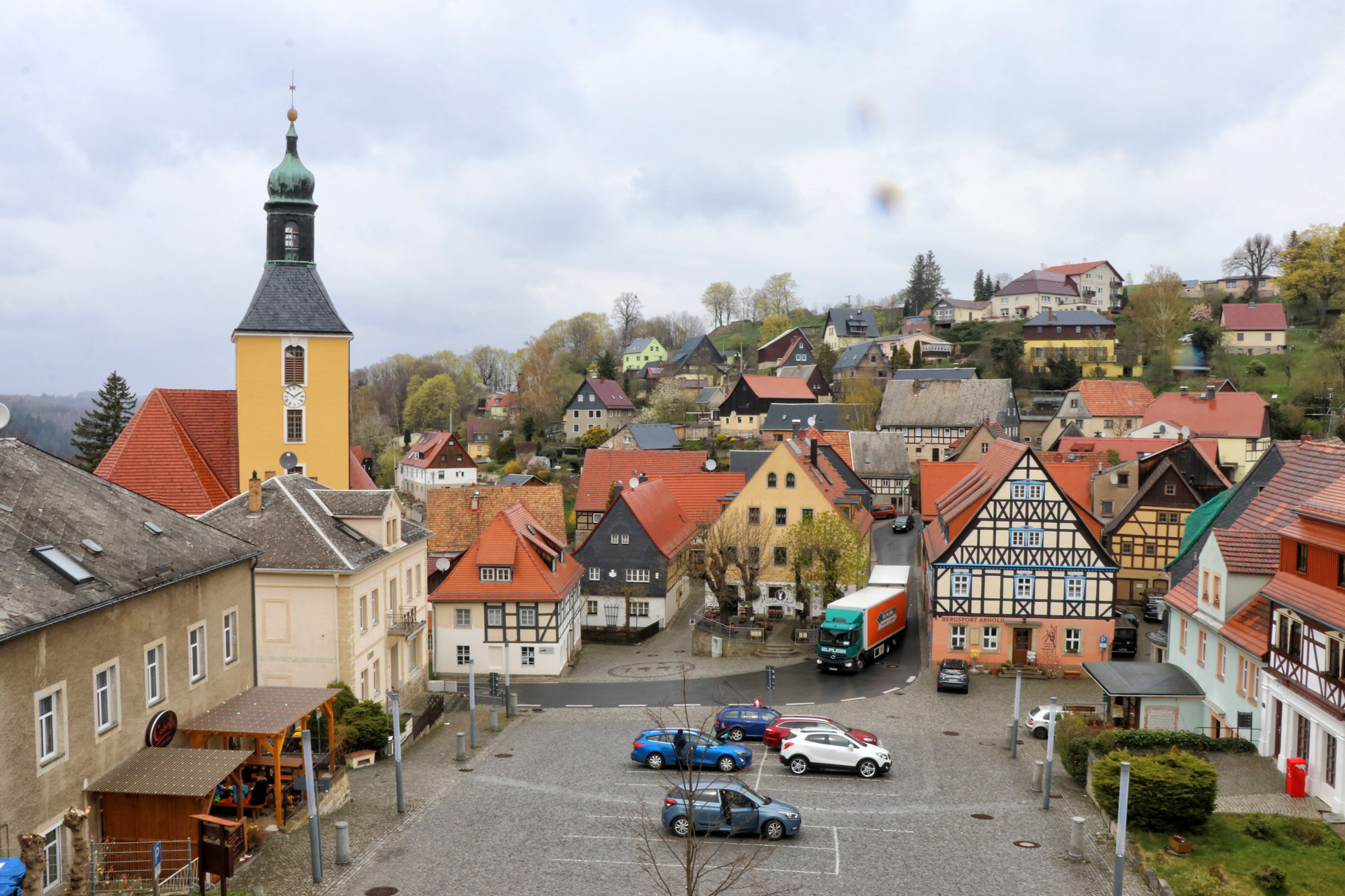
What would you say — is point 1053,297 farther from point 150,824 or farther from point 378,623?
point 150,824

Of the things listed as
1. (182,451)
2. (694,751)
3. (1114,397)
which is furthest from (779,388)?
(694,751)

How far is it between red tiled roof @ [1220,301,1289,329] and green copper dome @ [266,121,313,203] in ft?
345

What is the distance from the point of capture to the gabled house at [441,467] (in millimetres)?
99562

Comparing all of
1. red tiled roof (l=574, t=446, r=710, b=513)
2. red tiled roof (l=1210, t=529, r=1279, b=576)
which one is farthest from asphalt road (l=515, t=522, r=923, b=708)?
red tiled roof (l=574, t=446, r=710, b=513)

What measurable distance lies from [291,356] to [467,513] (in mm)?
17464

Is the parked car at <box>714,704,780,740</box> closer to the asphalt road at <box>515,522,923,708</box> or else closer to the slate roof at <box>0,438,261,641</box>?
the asphalt road at <box>515,522,923,708</box>

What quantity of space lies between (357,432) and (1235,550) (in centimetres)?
11151

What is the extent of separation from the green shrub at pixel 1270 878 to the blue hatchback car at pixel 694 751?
12261 millimetres

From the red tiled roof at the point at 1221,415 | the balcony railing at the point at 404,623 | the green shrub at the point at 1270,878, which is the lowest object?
the green shrub at the point at 1270,878

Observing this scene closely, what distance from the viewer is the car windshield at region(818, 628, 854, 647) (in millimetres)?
40250

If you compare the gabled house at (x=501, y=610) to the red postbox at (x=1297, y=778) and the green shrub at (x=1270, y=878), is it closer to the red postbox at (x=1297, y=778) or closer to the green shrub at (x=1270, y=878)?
the red postbox at (x=1297, y=778)

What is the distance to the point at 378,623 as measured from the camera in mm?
34469

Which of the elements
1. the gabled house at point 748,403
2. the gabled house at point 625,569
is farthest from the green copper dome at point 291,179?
the gabled house at point 748,403

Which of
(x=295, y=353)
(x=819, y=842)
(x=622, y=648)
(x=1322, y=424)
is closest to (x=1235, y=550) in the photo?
(x=819, y=842)
